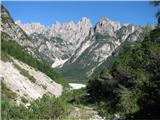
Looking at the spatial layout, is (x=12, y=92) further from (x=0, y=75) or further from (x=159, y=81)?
(x=159, y=81)

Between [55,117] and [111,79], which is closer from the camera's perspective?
[55,117]

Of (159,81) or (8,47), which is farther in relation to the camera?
(8,47)

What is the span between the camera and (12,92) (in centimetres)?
7462

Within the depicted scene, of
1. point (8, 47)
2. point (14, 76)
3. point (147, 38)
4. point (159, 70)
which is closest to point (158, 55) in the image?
point (159, 70)

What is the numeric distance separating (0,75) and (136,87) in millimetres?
32641

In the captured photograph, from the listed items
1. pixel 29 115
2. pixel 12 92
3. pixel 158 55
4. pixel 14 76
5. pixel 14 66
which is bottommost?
pixel 29 115

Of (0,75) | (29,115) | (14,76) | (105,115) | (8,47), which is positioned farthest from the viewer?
(8,47)

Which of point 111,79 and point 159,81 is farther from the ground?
point 111,79

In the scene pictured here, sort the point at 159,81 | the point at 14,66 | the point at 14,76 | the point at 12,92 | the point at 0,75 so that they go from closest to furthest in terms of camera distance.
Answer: the point at 159,81 → the point at 12,92 → the point at 0,75 → the point at 14,76 → the point at 14,66

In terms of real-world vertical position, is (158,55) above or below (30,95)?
below

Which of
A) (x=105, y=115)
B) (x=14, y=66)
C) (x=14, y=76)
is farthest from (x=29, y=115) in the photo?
(x=14, y=66)

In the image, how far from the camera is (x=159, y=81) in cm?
3872

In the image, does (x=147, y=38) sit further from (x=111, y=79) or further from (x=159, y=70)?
(x=159, y=70)

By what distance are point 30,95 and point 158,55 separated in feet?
149
